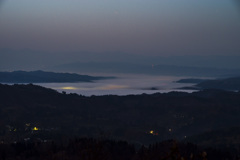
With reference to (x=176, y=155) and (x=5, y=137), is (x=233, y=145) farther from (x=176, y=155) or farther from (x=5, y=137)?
(x=176, y=155)

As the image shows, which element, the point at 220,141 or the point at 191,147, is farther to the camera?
the point at 220,141

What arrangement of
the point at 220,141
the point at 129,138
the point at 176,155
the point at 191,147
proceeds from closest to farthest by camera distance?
the point at 176,155 → the point at 191,147 → the point at 220,141 → the point at 129,138

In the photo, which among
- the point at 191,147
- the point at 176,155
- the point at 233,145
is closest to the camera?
the point at 176,155

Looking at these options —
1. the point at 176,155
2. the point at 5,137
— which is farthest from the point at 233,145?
the point at 176,155

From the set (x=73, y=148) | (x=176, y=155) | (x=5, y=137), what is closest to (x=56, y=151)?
(x=73, y=148)

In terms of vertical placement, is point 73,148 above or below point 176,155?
below

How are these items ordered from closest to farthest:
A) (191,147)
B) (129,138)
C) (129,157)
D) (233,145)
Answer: (129,157), (191,147), (233,145), (129,138)

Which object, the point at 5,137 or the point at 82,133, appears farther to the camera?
the point at 82,133

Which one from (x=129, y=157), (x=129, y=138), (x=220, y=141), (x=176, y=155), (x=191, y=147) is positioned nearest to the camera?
(x=176, y=155)

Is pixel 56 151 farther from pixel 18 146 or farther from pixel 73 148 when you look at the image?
pixel 18 146
